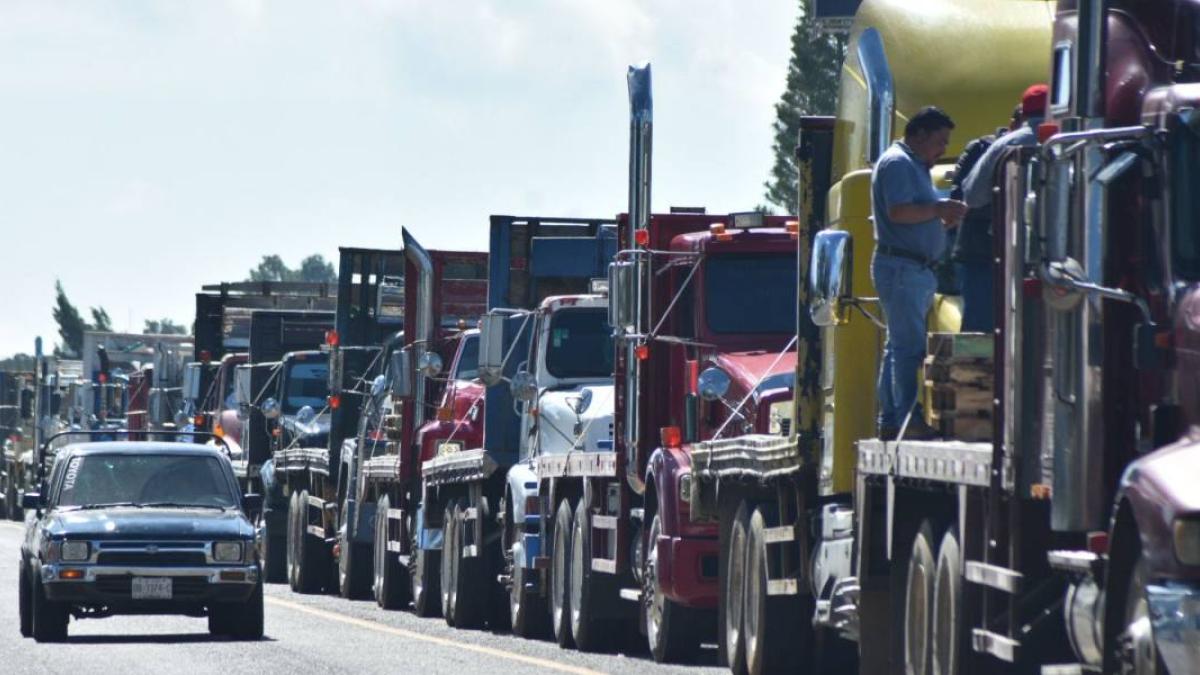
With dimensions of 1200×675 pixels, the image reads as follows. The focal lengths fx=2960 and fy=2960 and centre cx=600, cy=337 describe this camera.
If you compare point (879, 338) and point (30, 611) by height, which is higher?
point (879, 338)

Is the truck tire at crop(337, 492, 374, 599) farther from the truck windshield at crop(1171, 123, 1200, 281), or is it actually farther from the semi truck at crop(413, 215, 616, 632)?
the truck windshield at crop(1171, 123, 1200, 281)

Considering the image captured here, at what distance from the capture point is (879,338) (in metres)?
15.4

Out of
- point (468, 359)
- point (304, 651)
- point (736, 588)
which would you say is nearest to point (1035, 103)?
point (736, 588)

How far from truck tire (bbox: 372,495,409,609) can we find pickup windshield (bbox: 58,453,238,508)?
5.87m

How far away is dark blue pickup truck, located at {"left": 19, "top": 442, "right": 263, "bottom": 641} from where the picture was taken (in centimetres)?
2105

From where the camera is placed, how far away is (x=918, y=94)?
49.9 feet

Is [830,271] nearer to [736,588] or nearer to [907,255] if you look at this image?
[907,255]

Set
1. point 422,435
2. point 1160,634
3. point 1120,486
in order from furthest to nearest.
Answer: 1. point 422,435
2. point 1120,486
3. point 1160,634

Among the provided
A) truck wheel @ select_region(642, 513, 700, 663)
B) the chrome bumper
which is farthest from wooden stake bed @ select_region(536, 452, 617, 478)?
the chrome bumper

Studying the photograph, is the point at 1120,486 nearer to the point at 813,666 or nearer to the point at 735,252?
the point at 813,666

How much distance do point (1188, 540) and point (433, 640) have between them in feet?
42.3

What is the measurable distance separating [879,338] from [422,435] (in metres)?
12.3

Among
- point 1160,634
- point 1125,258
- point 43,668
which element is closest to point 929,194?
point 1125,258

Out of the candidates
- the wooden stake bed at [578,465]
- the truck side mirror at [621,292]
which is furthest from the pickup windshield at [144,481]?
the truck side mirror at [621,292]
